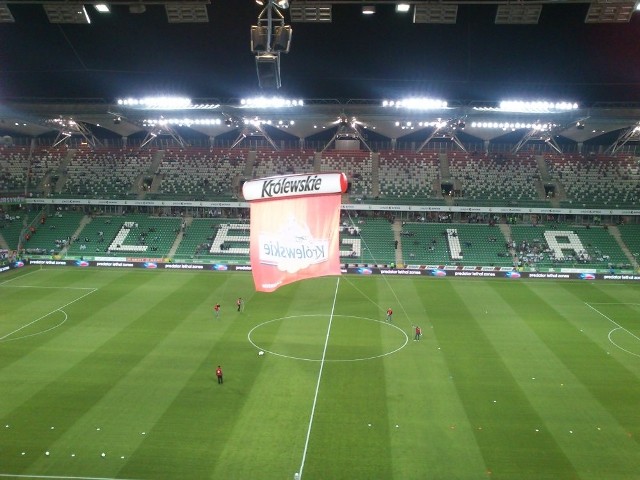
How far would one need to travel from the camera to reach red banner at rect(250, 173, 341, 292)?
11.2 meters

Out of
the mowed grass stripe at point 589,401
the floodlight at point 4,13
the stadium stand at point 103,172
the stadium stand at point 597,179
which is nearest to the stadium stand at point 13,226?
the stadium stand at point 103,172

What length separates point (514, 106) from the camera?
46.6 meters

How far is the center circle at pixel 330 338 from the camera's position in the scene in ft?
87.8

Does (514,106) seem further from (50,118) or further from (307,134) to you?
(50,118)

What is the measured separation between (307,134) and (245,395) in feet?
153

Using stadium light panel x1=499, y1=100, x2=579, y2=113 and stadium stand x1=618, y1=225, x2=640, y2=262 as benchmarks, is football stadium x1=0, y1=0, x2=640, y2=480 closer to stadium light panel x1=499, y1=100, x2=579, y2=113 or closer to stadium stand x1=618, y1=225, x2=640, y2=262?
stadium light panel x1=499, y1=100, x2=579, y2=113

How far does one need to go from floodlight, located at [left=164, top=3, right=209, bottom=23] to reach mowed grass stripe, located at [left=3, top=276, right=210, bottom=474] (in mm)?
16964

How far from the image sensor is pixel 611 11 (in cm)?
2155

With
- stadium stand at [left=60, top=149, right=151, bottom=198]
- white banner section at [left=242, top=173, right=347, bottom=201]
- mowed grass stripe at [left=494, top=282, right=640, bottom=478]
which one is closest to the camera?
white banner section at [left=242, top=173, right=347, bottom=201]

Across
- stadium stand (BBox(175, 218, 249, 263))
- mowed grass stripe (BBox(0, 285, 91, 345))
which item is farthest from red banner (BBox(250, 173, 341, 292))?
stadium stand (BBox(175, 218, 249, 263))

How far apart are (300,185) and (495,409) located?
14.9 metres

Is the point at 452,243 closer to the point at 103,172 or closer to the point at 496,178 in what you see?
the point at 496,178

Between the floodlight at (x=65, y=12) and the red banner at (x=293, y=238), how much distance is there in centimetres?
1784

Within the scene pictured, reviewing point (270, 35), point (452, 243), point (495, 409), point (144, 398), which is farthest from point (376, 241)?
point (270, 35)
